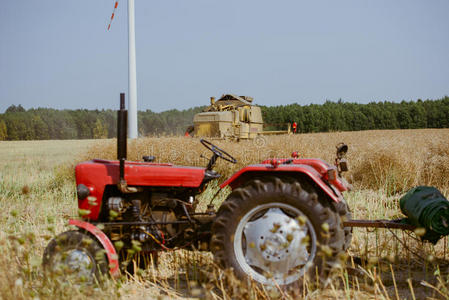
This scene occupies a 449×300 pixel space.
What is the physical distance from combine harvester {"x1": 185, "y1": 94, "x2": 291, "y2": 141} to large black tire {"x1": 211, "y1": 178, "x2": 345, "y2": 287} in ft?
39.0

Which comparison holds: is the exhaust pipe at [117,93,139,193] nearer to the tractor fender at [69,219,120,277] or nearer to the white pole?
the tractor fender at [69,219,120,277]

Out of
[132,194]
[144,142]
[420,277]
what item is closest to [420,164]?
[420,277]

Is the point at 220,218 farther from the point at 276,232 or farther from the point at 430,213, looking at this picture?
Result: the point at 430,213

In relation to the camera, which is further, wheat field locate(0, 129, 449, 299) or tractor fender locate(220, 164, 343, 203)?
wheat field locate(0, 129, 449, 299)

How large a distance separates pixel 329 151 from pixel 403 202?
7608mm

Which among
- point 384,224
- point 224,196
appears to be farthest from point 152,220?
point 224,196

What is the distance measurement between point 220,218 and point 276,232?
Result: 0.44m

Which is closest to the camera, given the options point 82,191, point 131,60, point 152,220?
point 82,191

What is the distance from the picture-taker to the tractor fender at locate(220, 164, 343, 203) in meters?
2.99

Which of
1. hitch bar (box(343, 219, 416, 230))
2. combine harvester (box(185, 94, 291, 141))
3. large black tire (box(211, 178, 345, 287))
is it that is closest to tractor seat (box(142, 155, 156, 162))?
large black tire (box(211, 178, 345, 287))

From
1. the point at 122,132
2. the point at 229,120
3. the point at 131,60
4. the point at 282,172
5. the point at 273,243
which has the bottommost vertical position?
the point at 273,243

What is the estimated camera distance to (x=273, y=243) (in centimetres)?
296

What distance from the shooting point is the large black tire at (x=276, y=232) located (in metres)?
2.93

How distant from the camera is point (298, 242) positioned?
299 centimetres
